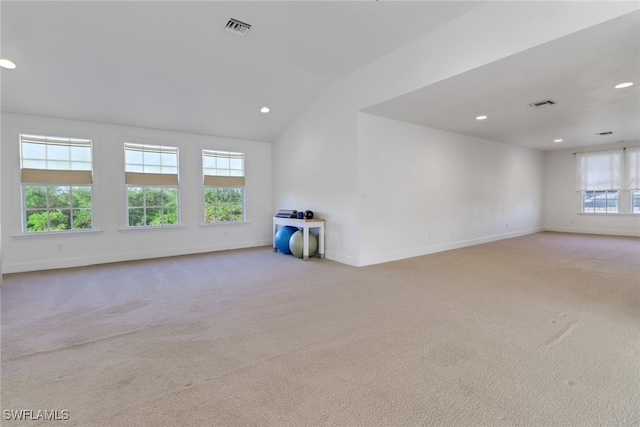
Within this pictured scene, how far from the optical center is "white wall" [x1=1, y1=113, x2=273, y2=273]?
4598mm

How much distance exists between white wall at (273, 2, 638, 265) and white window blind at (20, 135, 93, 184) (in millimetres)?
3679

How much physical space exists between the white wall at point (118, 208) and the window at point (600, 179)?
30.3 feet

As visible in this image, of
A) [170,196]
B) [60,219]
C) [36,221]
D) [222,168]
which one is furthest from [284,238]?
Result: [36,221]

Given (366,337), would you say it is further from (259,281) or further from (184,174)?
(184,174)

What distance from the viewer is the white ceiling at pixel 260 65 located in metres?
3.21

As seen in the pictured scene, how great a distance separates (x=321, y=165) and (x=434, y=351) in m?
4.07

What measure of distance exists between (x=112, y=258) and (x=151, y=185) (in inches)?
60.1

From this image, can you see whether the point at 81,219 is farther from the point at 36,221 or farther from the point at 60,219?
the point at 36,221

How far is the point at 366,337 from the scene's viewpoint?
2404 mm

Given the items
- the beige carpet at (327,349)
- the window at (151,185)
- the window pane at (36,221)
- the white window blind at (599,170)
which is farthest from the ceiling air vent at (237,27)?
the white window blind at (599,170)

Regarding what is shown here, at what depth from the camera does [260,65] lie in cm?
444

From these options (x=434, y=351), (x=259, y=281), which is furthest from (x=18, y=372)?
(x=434, y=351)

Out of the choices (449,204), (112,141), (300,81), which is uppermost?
(300,81)
